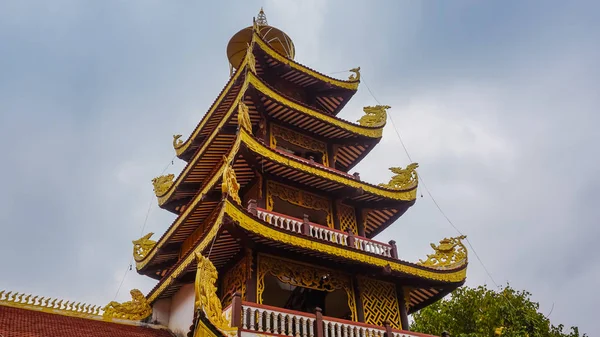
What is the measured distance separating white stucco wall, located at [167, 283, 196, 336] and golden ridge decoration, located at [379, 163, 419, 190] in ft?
21.7

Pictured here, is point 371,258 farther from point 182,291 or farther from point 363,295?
point 182,291

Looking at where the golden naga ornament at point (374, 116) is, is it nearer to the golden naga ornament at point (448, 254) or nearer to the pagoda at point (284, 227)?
the pagoda at point (284, 227)

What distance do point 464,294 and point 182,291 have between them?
16.0 metres

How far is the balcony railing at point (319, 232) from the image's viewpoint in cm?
1220

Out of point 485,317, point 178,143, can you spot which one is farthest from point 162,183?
point 485,317

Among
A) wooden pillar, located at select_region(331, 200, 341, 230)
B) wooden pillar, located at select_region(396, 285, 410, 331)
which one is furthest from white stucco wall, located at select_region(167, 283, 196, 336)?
wooden pillar, located at select_region(396, 285, 410, 331)

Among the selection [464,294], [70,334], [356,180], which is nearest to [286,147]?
[356,180]

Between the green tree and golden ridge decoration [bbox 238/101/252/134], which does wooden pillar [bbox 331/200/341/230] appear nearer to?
golden ridge decoration [bbox 238/101/252/134]

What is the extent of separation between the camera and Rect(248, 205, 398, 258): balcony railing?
1220 centimetres

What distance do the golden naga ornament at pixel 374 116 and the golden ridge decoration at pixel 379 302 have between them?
5988 mm

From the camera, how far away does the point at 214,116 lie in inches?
695

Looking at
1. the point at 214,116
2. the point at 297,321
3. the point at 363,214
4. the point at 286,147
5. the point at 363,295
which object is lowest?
the point at 297,321

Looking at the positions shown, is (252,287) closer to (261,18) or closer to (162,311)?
(162,311)

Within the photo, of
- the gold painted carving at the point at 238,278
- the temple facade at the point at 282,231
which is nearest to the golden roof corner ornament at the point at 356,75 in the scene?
the temple facade at the point at 282,231
